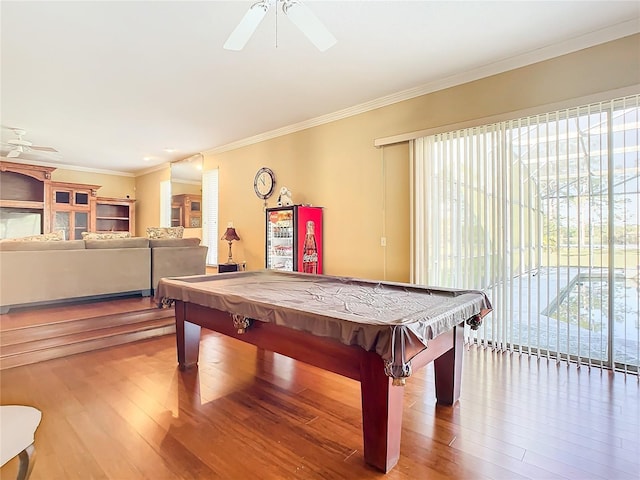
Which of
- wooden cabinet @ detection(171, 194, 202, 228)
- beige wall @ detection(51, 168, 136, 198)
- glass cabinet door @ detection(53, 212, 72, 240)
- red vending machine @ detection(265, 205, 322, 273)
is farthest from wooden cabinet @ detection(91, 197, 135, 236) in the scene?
red vending machine @ detection(265, 205, 322, 273)

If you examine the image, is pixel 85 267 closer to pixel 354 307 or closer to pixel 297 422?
pixel 297 422

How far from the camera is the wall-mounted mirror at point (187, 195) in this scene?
283 inches

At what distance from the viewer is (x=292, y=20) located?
206 centimetres

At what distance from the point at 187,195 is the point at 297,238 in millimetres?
3895

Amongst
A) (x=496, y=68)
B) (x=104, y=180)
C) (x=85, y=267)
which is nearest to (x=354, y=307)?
(x=496, y=68)

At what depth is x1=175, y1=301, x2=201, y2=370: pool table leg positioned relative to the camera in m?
2.82

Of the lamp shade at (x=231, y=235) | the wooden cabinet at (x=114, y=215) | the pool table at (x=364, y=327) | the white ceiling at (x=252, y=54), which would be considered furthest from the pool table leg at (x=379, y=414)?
the wooden cabinet at (x=114, y=215)

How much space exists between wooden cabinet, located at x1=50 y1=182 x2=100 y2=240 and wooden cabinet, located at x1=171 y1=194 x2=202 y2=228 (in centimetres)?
205

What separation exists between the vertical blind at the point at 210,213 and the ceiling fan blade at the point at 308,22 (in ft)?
16.2

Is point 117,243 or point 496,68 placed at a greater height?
point 496,68

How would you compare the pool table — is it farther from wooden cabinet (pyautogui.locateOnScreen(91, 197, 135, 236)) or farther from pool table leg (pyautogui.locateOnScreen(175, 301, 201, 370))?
wooden cabinet (pyautogui.locateOnScreen(91, 197, 135, 236))

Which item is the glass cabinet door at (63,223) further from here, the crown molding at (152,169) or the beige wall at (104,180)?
the crown molding at (152,169)

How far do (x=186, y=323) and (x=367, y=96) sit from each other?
10.5ft

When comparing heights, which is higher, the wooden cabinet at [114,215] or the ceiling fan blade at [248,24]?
the ceiling fan blade at [248,24]
